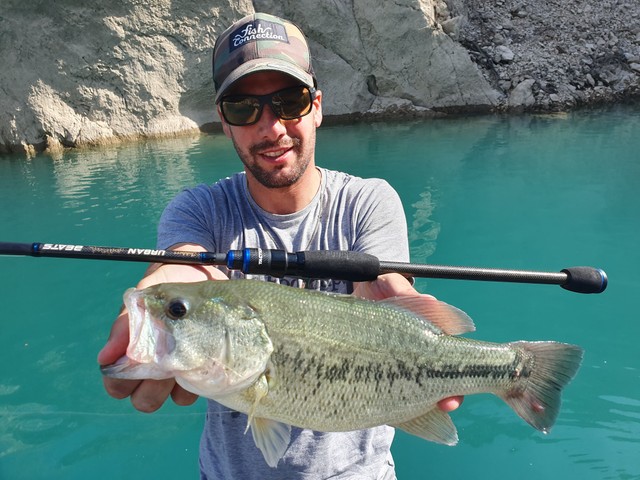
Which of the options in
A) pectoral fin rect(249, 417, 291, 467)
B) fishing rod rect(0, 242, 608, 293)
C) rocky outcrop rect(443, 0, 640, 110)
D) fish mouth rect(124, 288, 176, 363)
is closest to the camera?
fish mouth rect(124, 288, 176, 363)

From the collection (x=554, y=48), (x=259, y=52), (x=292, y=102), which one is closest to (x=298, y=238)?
(x=292, y=102)

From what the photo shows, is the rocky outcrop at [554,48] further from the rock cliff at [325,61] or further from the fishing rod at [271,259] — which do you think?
the fishing rod at [271,259]

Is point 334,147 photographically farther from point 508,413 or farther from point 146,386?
point 146,386

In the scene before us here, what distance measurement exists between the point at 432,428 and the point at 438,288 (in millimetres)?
4364

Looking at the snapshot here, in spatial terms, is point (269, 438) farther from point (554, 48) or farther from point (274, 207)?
point (554, 48)

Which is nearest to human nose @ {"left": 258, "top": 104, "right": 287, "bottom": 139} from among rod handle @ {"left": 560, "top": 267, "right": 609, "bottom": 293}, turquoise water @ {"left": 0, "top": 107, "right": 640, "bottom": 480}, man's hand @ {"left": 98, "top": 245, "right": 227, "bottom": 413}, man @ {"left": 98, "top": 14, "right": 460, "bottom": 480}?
man @ {"left": 98, "top": 14, "right": 460, "bottom": 480}

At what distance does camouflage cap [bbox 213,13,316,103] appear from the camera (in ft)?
8.16

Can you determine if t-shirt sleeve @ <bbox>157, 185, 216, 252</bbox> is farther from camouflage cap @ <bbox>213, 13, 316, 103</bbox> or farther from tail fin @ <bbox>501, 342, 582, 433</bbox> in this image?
tail fin @ <bbox>501, 342, 582, 433</bbox>

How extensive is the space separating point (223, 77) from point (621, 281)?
5.73 meters

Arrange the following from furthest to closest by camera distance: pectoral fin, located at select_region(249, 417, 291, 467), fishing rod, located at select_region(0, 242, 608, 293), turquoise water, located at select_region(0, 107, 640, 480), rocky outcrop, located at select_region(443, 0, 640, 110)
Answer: rocky outcrop, located at select_region(443, 0, 640, 110) < turquoise water, located at select_region(0, 107, 640, 480) < fishing rod, located at select_region(0, 242, 608, 293) < pectoral fin, located at select_region(249, 417, 291, 467)

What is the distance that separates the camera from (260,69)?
244cm

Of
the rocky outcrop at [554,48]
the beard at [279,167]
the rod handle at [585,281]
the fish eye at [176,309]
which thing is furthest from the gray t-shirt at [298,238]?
the rocky outcrop at [554,48]

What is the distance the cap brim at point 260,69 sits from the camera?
2.46 m

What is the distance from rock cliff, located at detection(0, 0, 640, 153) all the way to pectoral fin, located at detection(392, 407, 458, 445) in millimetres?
18188
